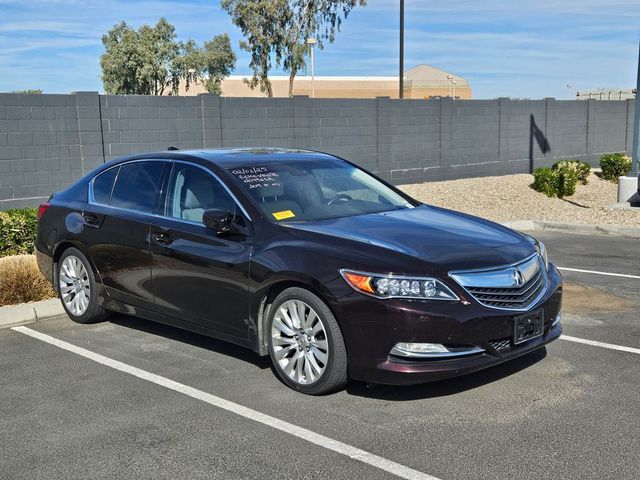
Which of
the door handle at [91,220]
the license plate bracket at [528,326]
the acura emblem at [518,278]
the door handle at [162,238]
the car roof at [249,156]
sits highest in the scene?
the car roof at [249,156]

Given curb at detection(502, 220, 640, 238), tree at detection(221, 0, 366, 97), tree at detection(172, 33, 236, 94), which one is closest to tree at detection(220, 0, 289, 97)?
tree at detection(221, 0, 366, 97)

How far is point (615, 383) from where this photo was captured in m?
5.02

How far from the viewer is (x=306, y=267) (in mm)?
4758

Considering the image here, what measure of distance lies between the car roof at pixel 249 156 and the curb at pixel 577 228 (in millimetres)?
7041

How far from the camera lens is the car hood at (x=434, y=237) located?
4688mm

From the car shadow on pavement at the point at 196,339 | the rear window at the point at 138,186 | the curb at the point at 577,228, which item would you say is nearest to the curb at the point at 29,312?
the car shadow on pavement at the point at 196,339

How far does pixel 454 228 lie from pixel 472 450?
5.86ft

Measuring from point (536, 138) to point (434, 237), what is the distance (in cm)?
1993

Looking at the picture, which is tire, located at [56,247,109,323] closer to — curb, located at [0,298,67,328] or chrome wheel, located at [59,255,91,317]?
chrome wheel, located at [59,255,91,317]

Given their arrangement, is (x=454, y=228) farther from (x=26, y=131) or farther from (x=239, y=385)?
(x=26, y=131)

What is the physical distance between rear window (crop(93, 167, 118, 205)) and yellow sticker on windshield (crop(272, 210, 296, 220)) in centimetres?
202

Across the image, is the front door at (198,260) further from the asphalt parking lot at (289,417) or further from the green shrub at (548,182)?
the green shrub at (548,182)

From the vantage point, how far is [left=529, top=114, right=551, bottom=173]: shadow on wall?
2341 centimetres

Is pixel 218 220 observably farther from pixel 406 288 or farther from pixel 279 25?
pixel 279 25
